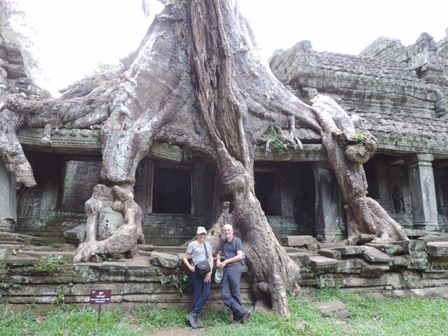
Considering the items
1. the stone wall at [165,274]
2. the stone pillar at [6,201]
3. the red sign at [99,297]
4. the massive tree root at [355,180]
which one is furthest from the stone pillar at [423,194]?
the stone pillar at [6,201]

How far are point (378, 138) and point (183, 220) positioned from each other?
4.64 metres

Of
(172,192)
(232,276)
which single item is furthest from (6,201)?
(172,192)

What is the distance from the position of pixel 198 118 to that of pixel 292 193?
3393 mm

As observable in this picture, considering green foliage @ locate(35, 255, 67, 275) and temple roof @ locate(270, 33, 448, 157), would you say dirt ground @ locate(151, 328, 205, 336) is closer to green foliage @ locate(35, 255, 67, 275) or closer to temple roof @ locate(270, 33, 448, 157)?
green foliage @ locate(35, 255, 67, 275)

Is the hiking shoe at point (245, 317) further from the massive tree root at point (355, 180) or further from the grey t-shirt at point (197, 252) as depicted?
the massive tree root at point (355, 180)

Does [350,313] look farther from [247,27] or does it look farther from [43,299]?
[247,27]

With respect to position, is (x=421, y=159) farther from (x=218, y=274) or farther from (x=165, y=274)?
(x=165, y=274)

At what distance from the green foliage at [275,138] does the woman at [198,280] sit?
9.91ft

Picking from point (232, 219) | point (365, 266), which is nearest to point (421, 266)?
point (365, 266)

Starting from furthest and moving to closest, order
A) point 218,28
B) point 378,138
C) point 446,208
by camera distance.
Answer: point 446,208
point 378,138
point 218,28

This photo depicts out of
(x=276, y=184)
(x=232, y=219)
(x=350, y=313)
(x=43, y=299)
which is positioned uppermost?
(x=276, y=184)

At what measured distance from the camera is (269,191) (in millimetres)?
9273

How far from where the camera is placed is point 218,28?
5879 mm

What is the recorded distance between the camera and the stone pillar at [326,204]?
6.91m
